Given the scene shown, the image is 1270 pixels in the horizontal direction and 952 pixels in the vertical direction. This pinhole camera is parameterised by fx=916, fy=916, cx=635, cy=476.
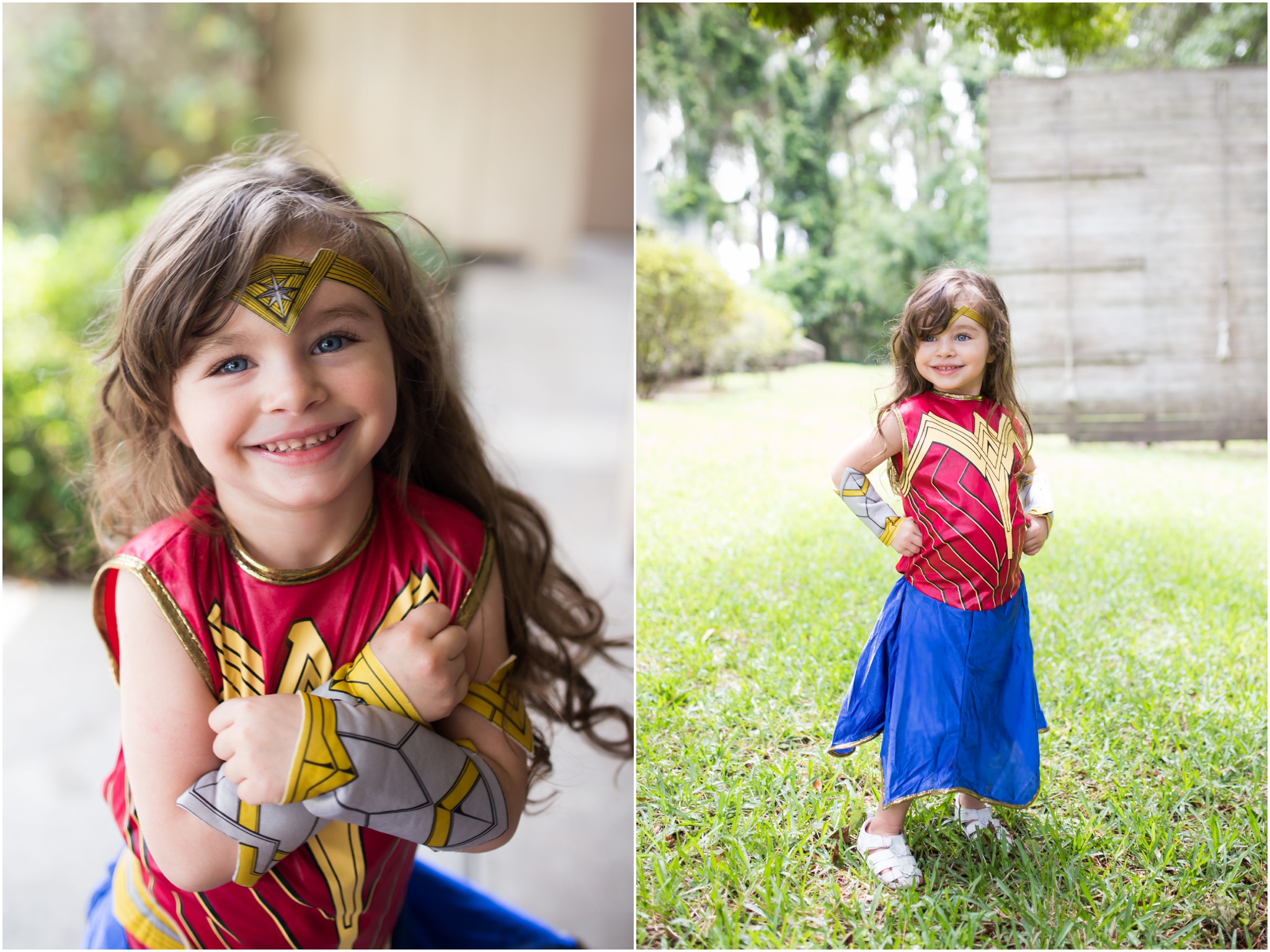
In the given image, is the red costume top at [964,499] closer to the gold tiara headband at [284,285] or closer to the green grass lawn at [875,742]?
the green grass lawn at [875,742]

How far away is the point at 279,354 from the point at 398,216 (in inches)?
12.0

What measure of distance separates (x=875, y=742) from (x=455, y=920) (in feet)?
2.57

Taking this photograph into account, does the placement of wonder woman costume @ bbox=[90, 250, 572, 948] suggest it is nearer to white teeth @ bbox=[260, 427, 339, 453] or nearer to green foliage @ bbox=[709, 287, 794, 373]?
white teeth @ bbox=[260, 427, 339, 453]

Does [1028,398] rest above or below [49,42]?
below

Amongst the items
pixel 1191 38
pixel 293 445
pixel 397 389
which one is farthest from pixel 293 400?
pixel 1191 38

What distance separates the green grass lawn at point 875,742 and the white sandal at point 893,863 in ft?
0.05

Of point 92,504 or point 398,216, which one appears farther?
point 92,504

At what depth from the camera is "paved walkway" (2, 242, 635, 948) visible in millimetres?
2041

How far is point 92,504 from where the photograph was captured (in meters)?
1.34

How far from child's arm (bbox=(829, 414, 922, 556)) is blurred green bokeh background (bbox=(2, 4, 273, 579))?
312 centimetres

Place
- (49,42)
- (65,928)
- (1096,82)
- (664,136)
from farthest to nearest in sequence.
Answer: (49,42)
(65,928)
(664,136)
(1096,82)

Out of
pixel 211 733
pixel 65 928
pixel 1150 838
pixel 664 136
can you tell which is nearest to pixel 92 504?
pixel 211 733

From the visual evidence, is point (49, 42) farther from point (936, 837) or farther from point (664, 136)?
point (936, 837)

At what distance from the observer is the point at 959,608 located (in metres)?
1.17
